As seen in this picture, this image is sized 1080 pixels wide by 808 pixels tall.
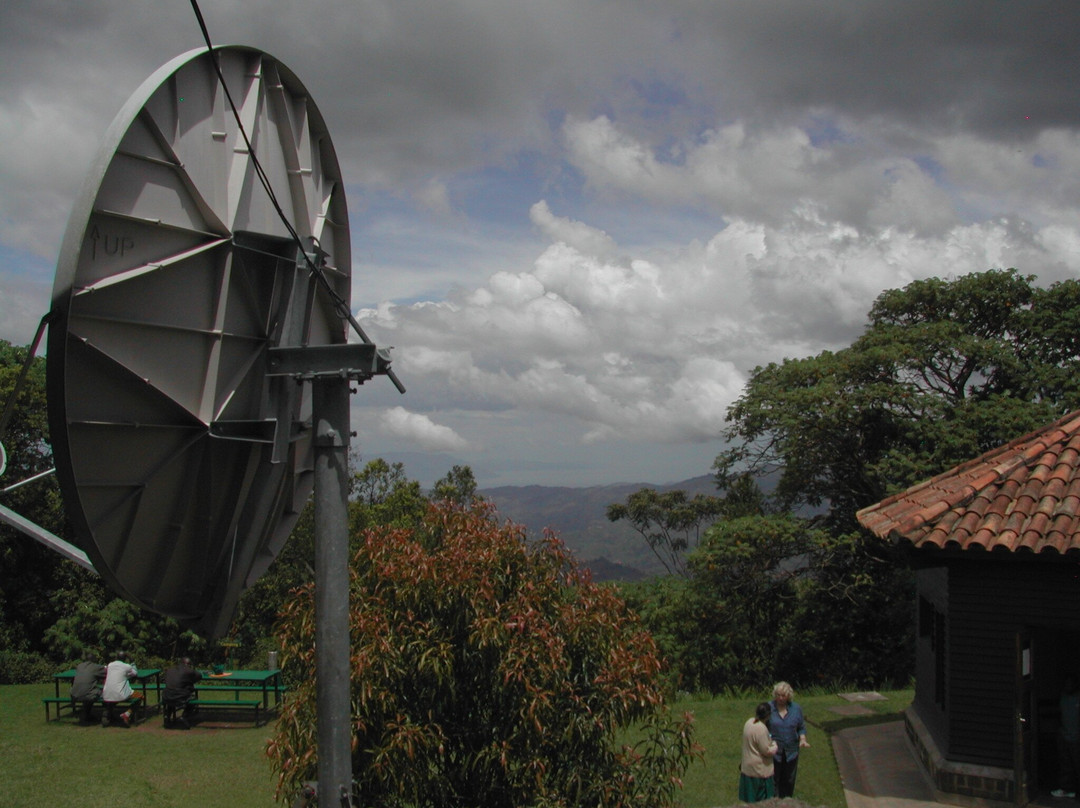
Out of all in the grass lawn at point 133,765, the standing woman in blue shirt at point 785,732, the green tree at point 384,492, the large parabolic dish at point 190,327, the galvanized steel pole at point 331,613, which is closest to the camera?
the large parabolic dish at point 190,327

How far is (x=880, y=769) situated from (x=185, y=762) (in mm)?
9778

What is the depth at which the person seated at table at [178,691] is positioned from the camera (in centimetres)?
1576

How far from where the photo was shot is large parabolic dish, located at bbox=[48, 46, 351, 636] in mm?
5297

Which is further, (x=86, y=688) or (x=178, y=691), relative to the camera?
(x=86, y=688)

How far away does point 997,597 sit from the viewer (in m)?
10.7

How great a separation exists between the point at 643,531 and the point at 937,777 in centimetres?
2529

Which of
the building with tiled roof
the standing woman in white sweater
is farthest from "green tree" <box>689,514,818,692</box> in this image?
the standing woman in white sweater

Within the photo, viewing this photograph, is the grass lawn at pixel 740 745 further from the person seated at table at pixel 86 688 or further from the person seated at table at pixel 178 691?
the person seated at table at pixel 86 688

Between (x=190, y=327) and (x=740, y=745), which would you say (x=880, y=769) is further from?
(x=190, y=327)

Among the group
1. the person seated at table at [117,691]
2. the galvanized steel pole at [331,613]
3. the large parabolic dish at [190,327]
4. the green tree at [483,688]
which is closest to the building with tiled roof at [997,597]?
the green tree at [483,688]

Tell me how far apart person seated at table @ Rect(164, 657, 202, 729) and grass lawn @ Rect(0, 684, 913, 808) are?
1.05 ft

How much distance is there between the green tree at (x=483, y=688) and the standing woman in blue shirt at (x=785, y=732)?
1.86 metres


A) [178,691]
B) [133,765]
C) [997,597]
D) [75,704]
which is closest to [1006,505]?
[997,597]

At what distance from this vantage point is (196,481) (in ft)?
21.4
